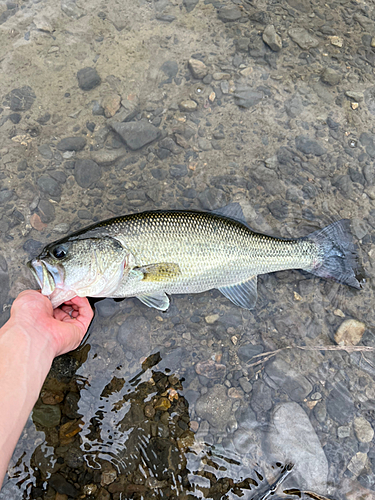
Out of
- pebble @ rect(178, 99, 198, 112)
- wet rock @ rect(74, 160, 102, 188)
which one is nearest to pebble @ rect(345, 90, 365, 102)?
pebble @ rect(178, 99, 198, 112)

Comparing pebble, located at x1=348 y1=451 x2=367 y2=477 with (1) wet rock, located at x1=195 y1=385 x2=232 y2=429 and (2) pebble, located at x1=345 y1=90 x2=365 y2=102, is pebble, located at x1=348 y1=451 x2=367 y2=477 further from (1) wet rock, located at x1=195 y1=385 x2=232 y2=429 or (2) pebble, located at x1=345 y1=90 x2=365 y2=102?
(2) pebble, located at x1=345 y1=90 x2=365 y2=102

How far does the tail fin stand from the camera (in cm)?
390

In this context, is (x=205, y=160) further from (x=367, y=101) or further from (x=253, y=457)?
(x=253, y=457)

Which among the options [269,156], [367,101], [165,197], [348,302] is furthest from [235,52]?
[348,302]

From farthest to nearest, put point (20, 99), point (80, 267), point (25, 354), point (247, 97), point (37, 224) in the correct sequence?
point (247, 97)
point (20, 99)
point (37, 224)
point (80, 267)
point (25, 354)

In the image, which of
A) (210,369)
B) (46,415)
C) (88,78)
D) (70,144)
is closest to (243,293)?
(210,369)

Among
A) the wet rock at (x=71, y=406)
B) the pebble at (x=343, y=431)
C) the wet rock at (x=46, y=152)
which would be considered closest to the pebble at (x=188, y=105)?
the wet rock at (x=46, y=152)

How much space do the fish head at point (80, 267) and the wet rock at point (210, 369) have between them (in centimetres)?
132

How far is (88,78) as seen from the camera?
172 inches

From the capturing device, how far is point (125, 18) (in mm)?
4566

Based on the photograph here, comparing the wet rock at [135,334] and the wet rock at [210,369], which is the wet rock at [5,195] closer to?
the wet rock at [135,334]

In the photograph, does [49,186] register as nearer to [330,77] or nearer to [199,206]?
[199,206]

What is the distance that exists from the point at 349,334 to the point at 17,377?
3.49 m

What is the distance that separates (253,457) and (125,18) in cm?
561
